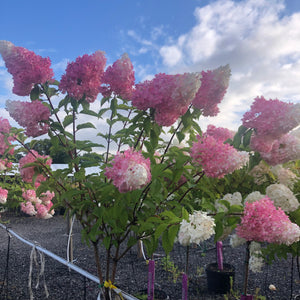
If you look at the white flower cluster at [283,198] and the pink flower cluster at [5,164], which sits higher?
the pink flower cluster at [5,164]

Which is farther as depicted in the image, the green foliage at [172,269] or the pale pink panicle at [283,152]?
the green foliage at [172,269]

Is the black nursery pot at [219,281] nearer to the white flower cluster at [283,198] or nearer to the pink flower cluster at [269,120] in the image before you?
the white flower cluster at [283,198]

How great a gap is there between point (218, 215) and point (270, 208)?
0.94ft

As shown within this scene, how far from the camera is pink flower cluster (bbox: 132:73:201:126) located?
5.03 ft

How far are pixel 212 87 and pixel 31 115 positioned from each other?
114cm

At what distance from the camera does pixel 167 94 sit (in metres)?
1.57

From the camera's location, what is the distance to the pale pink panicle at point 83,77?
1985mm

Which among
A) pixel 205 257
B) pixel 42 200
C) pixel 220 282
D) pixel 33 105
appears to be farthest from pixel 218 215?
pixel 42 200

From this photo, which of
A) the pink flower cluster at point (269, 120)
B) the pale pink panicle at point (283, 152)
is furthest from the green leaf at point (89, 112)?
the pale pink panicle at point (283, 152)

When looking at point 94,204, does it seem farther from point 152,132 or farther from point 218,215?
point 218,215

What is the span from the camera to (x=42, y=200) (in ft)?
Result: 25.1

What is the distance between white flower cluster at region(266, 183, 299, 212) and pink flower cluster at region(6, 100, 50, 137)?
61.1 inches

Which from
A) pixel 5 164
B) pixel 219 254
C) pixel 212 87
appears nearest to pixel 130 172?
pixel 212 87

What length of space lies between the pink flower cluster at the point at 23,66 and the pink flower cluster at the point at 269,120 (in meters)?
1.32
